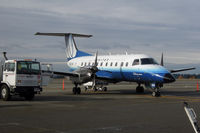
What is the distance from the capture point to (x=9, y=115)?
11.1 meters

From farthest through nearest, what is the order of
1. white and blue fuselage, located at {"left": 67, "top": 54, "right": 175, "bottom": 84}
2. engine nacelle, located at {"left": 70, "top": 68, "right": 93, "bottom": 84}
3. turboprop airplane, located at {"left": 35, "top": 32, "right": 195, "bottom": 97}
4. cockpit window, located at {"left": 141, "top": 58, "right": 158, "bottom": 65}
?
engine nacelle, located at {"left": 70, "top": 68, "right": 93, "bottom": 84}, cockpit window, located at {"left": 141, "top": 58, "right": 158, "bottom": 65}, turboprop airplane, located at {"left": 35, "top": 32, "right": 195, "bottom": 97}, white and blue fuselage, located at {"left": 67, "top": 54, "right": 175, "bottom": 84}

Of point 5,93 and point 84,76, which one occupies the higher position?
point 84,76

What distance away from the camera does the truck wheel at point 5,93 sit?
16.8m

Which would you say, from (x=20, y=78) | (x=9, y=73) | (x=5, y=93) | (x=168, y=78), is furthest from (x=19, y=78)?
(x=168, y=78)

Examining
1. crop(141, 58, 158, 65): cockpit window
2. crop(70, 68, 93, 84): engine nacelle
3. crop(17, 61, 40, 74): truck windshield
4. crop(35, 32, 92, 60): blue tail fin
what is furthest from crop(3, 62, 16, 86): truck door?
crop(35, 32, 92, 60): blue tail fin

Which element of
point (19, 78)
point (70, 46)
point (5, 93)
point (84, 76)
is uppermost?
point (70, 46)

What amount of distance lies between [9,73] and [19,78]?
76cm

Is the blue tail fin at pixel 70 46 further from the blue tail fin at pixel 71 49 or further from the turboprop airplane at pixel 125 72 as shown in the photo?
the turboprop airplane at pixel 125 72

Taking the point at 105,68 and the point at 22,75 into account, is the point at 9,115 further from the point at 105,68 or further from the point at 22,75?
the point at 105,68

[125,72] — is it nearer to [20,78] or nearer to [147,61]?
[147,61]

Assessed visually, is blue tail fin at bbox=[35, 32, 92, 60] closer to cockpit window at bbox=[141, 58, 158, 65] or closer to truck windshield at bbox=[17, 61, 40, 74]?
cockpit window at bbox=[141, 58, 158, 65]

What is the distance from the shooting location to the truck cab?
54.9 ft

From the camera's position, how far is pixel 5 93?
17.0 metres

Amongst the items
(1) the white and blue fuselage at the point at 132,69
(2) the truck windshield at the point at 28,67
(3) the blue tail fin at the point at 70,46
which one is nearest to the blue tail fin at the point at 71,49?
(3) the blue tail fin at the point at 70,46
